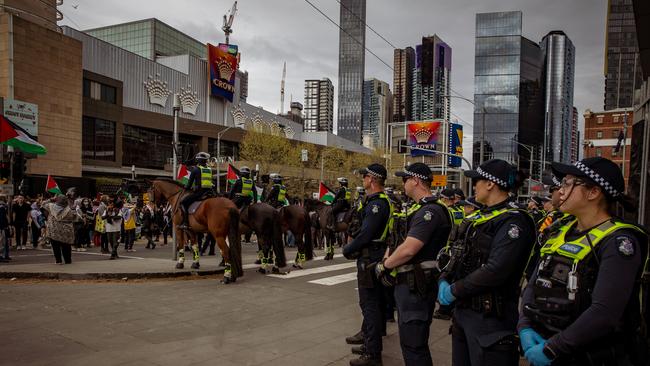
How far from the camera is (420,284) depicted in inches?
160

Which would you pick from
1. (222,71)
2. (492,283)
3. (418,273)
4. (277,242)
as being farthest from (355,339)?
(222,71)

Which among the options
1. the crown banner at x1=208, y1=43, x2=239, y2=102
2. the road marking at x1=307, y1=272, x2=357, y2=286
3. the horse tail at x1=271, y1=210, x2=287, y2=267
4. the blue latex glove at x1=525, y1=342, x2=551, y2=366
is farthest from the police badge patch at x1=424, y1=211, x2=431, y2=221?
the crown banner at x1=208, y1=43, x2=239, y2=102

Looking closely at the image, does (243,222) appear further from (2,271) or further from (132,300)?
(2,271)

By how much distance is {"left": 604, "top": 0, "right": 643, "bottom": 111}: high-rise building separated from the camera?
7.25 metres

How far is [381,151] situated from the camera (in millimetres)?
69625

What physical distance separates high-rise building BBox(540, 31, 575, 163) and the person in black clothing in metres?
155

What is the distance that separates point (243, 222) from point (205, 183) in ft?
5.68

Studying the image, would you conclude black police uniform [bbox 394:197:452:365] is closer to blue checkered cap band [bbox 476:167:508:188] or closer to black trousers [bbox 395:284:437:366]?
black trousers [bbox 395:284:437:366]

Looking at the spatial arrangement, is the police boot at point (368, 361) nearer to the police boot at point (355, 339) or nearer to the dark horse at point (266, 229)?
the police boot at point (355, 339)

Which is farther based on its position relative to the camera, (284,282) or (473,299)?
(284,282)

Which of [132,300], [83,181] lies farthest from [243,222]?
[83,181]

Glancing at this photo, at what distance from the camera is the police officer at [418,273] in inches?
154

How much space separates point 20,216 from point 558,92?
177779 mm

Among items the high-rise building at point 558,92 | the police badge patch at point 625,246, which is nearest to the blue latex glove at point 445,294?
the police badge patch at point 625,246
